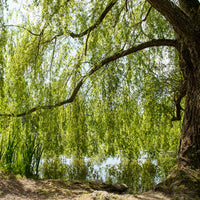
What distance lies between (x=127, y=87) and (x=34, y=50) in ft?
5.56

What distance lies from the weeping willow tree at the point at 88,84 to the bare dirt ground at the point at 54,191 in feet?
1.77

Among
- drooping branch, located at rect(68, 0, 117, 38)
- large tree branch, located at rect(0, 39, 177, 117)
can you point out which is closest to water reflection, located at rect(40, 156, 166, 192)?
large tree branch, located at rect(0, 39, 177, 117)

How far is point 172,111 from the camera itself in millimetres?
4184

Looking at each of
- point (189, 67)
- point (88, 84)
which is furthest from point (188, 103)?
point (88, 84)

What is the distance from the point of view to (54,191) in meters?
3.33

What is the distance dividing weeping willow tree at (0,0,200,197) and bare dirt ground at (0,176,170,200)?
0.54 meters

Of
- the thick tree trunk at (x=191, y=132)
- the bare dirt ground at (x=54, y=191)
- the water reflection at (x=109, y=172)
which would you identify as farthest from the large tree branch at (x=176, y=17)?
the water reflection at (x=109, y=172)

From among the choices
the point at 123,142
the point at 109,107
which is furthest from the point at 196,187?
the point at 109,107

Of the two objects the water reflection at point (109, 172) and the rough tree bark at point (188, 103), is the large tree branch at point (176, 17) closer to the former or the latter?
the rough tree bark at point (188, 103)

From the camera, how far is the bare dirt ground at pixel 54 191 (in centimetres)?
287

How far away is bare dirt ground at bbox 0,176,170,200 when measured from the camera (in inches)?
113

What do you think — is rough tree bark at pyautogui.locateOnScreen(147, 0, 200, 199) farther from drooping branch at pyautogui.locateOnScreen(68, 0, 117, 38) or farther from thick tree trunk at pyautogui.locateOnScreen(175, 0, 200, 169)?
drooping branch at pyautogui.locateOnScreen(68, 0, 117, 38)

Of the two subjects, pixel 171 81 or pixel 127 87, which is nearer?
pixel 171 81

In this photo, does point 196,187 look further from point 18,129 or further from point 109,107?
point 18,129
